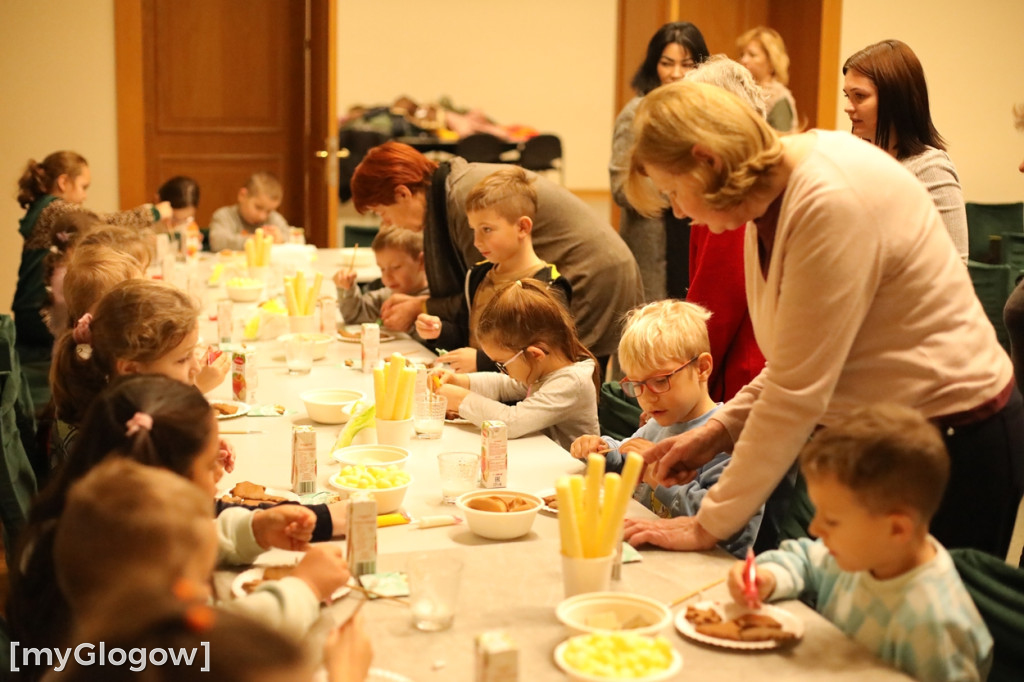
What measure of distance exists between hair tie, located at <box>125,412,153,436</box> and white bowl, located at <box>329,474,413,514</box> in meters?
0.53

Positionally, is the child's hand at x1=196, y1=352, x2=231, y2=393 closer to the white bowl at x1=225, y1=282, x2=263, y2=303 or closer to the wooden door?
the white bowl at x1=225, y1=282, x2=263, y2=303

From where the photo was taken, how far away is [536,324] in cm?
288

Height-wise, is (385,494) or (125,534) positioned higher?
(125,534)

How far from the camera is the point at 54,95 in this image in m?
7.36

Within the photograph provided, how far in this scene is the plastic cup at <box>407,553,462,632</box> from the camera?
5.40 feet

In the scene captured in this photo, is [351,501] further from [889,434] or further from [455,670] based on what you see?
[889,434]

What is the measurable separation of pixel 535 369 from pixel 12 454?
1.36 metres

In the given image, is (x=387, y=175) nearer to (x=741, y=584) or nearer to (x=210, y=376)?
(x=210, y=376)

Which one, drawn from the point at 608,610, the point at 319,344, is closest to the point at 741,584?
the point at 608,610

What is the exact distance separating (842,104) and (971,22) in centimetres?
119

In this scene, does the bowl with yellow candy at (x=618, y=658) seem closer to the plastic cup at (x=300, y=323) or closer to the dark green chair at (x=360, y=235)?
the plastic cup at (x=300, y=323)

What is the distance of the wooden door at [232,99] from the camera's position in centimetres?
826

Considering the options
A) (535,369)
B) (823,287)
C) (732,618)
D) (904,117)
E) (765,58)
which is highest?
(765,58)

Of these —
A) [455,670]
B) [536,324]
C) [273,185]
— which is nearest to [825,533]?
[455,670]
